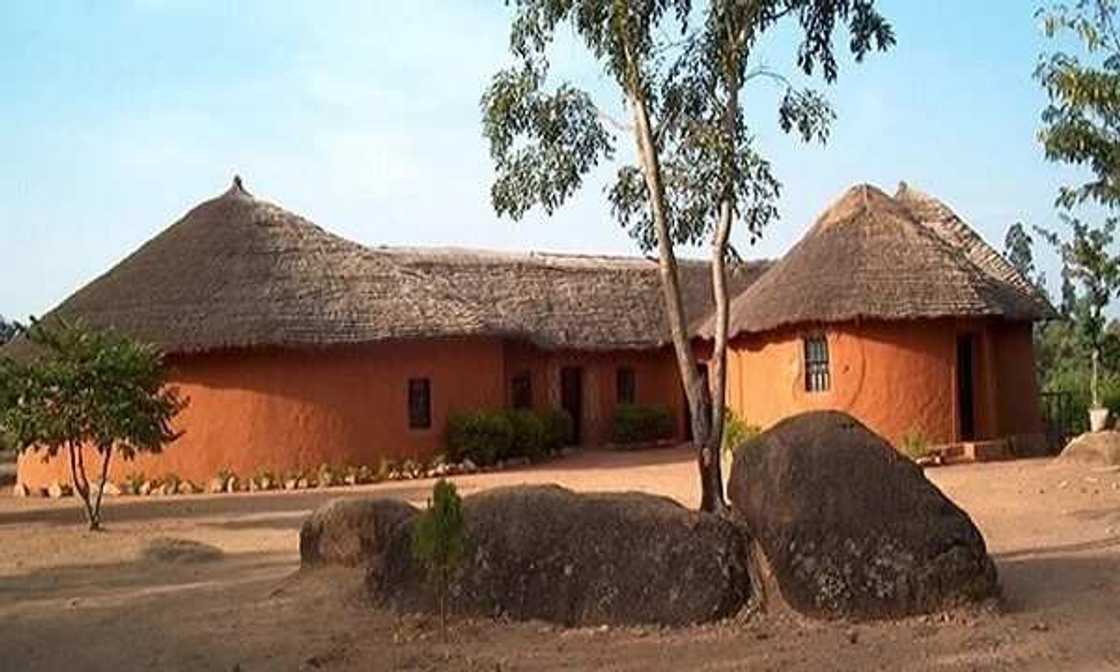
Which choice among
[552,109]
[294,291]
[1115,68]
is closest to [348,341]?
[294,291]

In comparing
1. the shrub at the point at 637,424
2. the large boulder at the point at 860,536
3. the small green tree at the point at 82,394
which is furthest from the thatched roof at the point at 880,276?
the large boulder at the point at 860,536

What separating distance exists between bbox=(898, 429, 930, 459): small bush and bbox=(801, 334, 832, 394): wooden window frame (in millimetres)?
1812

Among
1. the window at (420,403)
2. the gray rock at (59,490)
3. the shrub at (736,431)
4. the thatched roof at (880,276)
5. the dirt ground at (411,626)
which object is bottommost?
the dirt ground at (411,626)

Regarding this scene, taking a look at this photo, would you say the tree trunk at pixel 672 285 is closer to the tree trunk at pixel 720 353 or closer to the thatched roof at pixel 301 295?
the tree trunk at pixel 720 353

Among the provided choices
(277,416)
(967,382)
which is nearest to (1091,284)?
(967,382)

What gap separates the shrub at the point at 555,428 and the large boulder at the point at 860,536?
18.5 metres

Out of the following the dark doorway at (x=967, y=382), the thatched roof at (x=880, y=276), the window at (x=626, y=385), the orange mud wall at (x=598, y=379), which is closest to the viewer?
the thatched roof at (x=880, y=276)

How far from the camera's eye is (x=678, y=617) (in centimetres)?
877

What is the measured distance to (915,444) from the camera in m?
22.4

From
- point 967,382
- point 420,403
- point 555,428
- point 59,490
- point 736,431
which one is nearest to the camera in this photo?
point 59,490

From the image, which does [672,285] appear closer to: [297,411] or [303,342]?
[303,342]

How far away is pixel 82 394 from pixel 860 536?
37.1 feet

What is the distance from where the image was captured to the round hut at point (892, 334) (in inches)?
894

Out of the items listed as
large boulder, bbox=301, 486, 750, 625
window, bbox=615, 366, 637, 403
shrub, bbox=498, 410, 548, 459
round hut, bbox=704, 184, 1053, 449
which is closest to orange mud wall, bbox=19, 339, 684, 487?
shrub, bbox=498, 410, 548, 459
